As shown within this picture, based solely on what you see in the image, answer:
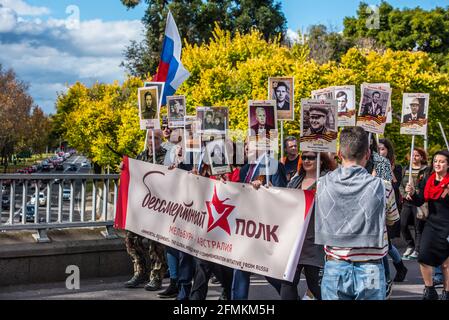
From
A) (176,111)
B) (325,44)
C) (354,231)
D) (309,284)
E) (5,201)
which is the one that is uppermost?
(325,44)

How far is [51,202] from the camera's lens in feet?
31.0

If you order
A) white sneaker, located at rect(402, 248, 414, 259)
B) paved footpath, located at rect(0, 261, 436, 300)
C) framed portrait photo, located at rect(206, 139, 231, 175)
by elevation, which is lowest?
white sneaker, located at rect(402, 248, 414, 259)

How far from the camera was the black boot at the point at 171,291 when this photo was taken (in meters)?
8.31

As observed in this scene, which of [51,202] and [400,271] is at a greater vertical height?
[51,202]

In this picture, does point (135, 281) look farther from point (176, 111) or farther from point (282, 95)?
point (282, 95)

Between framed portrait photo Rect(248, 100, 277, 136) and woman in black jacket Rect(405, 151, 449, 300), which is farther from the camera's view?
woman in black jacket Rect(405, 151, 449, 300)

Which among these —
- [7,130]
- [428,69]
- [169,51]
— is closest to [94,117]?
[7,130]

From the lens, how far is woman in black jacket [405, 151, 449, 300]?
791cm

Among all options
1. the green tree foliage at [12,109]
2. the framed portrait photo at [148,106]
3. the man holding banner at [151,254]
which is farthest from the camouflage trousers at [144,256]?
the green tree foliage at [12,109]

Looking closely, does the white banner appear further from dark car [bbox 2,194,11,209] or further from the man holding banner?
dark car [bbox 2,194,11,209]

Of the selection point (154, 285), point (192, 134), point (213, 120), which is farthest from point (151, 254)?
point (213, 120)

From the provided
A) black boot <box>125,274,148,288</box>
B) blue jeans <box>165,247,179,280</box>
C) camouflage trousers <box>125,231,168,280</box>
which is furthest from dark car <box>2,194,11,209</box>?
blue jeans <box>165,247,179,280</box>

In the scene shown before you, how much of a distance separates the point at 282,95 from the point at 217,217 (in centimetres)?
179

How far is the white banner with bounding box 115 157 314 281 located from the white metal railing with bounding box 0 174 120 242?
91 cm
